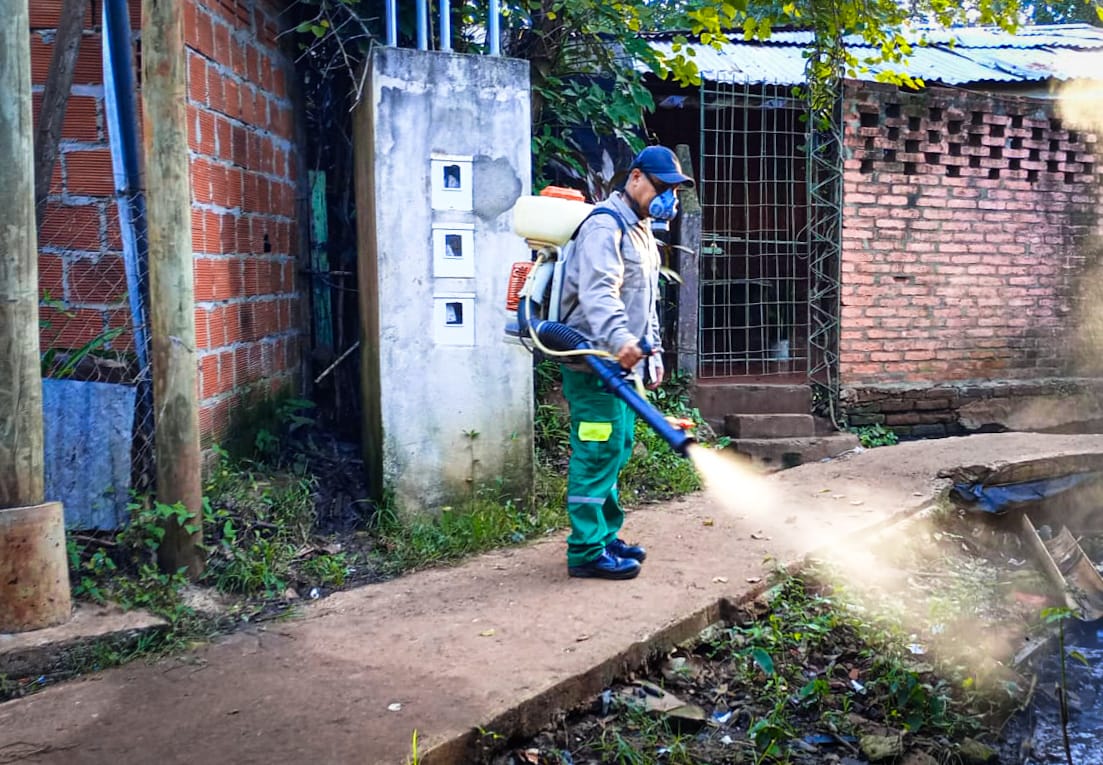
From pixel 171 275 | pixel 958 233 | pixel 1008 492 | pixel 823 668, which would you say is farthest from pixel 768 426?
pixel 171 275

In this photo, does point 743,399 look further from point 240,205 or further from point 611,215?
point 240,205

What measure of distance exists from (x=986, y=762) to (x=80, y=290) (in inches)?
148

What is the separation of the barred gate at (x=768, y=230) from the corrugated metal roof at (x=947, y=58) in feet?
0.90

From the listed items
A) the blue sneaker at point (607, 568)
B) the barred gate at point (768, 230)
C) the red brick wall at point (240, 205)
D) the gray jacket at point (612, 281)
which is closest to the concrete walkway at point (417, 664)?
the blue sneaker at point (607, 568)

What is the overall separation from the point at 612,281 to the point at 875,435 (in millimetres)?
4327

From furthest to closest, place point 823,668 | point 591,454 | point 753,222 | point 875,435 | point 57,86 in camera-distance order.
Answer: point 753,222 → point 875,435 → point 591,454 → point 57,86 → point 823,668

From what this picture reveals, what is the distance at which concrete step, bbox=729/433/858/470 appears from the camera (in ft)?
22.2

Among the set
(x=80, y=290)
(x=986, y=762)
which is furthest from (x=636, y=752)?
(x=80, y=290)

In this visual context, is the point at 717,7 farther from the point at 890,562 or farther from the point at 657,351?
the point at 890,562

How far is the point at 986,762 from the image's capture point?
3.02m

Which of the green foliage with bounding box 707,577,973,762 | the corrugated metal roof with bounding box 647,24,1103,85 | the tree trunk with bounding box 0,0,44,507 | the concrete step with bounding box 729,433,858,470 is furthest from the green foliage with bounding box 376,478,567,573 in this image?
the corrugated metal roof with bounding box 647,24,1103,85

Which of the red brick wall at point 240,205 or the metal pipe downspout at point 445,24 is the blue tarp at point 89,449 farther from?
the metal pipe downspout at point 445,24

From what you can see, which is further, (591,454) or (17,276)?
(591,454)

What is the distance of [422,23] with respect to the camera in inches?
184
